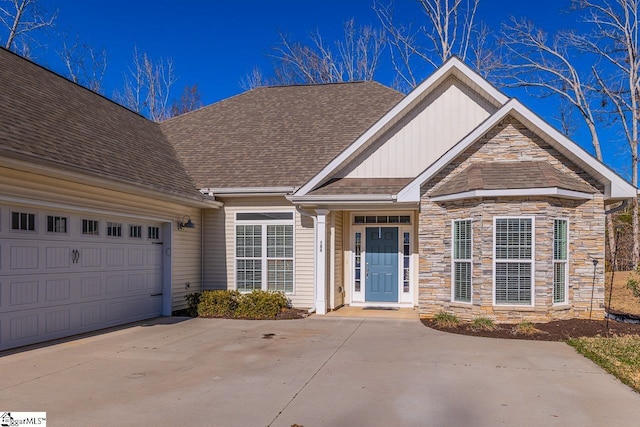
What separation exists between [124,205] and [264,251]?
153 inches

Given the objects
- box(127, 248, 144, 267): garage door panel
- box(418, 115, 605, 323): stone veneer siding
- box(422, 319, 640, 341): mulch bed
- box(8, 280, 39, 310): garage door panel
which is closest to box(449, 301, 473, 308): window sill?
box(418, 115, 605, 323): stone veneer siding

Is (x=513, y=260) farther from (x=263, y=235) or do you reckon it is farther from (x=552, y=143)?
(x=263, y=235)

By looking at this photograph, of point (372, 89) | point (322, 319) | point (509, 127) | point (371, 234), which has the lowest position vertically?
point (322, 319)

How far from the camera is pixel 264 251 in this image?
13477 mm

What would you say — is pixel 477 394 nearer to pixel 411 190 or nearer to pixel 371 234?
pixel 411 190

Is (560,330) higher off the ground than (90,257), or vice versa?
(90,257)

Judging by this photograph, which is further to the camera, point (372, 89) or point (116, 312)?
point (372, 89)

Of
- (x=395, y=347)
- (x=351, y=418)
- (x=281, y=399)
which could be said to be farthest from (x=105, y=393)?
(x=395, y=347)

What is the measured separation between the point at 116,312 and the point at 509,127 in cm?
901

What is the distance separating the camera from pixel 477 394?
6.09 meters

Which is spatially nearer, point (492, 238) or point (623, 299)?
point (492, 238)

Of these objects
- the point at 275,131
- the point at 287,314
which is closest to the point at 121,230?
the point at 287,314

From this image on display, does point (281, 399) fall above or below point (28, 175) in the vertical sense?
below

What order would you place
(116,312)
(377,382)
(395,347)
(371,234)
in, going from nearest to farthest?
(377,382), (395,347), (116,312), (371,234)
